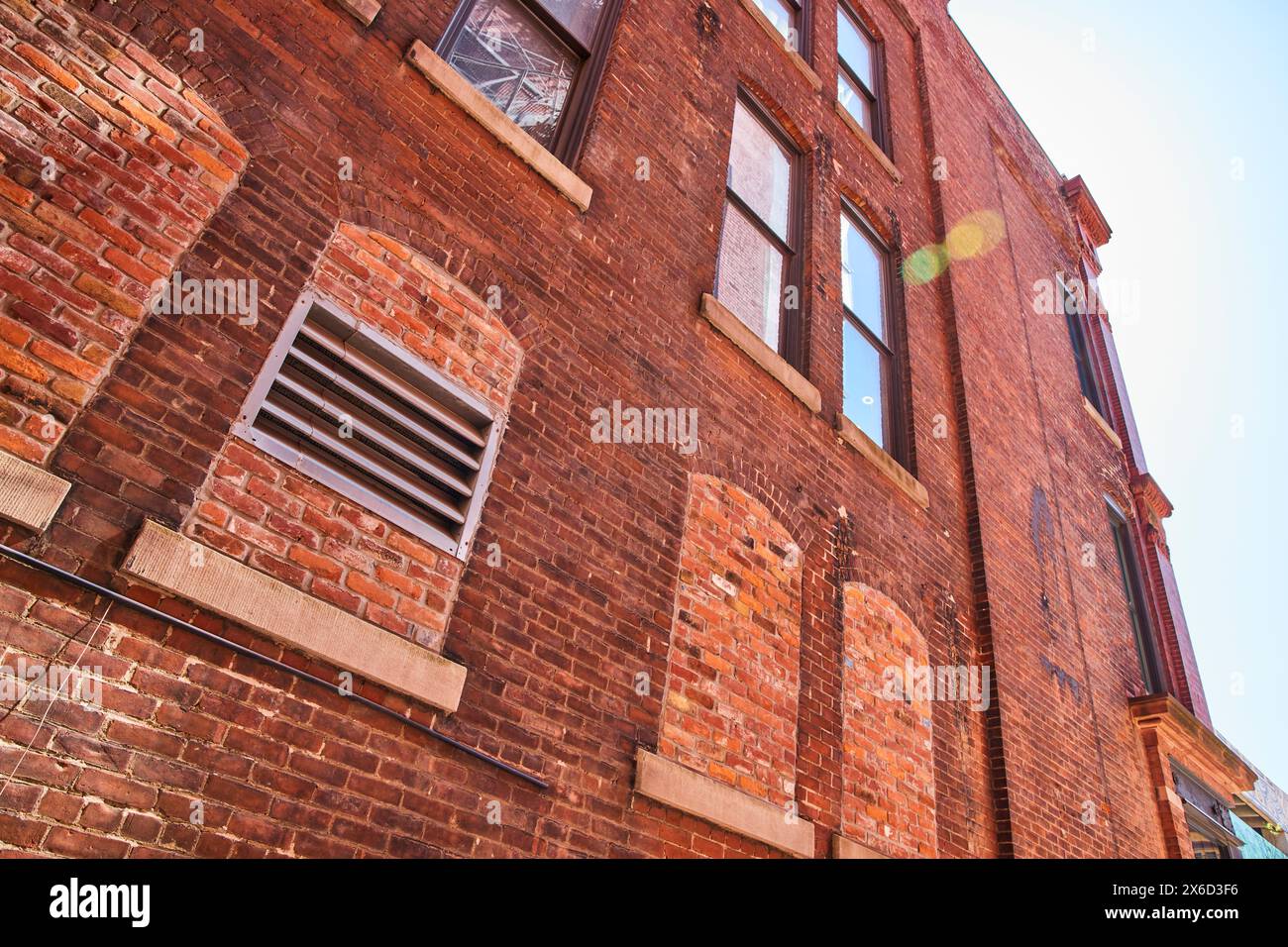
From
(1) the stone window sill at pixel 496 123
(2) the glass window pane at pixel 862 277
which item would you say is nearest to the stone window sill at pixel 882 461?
(2) the glass window pane at pixel 862 277

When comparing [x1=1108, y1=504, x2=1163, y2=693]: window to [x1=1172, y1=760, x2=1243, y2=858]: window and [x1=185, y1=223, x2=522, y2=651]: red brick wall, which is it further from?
[x1=185, y1=223, x2=522, y2=651]: red brick wall

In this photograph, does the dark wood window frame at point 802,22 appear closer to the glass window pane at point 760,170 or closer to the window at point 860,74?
the window at point 860,74

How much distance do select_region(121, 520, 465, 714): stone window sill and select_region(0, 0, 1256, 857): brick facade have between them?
74 millimetres

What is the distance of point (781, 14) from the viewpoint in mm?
8727

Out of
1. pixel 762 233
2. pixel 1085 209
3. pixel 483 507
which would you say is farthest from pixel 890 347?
pixel 1085 209

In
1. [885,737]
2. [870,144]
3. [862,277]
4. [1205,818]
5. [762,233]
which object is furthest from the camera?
[1205,818]

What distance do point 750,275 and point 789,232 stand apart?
105 centimetres

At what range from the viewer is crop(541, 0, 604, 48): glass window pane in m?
5.72

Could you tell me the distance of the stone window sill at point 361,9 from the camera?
405 centimetres

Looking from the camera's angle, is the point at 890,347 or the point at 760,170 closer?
the point at 760,170

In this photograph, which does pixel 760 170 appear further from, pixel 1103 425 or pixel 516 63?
pixel 1103 425

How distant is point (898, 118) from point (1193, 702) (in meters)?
8.04

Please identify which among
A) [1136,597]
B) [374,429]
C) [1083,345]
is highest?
[1083,345]
